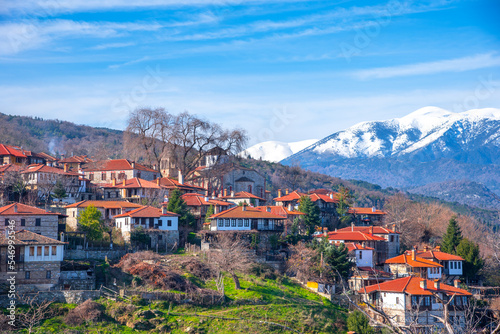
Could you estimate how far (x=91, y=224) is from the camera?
60.9 meters

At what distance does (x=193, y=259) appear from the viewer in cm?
5888

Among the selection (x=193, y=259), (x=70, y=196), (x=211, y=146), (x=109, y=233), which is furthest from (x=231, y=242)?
(x=211, y=146)

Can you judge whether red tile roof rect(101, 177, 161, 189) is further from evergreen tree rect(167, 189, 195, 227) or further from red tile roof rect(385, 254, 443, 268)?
red tile roof rect(385, 254, 443, 268)

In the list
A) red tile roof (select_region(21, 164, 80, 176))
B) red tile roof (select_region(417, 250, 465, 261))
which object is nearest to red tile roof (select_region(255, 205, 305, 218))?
red tile roof (select_region(417, 250, 465, 261))

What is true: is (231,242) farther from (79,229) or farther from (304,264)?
(79,229)

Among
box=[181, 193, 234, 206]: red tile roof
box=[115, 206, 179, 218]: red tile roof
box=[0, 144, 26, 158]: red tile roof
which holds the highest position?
box=[0, 144, 26, 158]: red tile roof

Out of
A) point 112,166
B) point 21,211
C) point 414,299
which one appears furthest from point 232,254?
point 112,166

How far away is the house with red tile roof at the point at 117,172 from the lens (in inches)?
3469

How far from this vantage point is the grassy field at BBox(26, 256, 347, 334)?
4734 cm

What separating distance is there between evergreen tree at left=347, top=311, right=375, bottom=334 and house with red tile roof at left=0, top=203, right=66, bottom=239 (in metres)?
25.6

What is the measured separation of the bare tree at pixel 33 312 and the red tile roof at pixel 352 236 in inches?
1241

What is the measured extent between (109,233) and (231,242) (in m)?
11.9

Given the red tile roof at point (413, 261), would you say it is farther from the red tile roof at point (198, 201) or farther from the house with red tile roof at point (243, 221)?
the red tile roof at point (198, 201)

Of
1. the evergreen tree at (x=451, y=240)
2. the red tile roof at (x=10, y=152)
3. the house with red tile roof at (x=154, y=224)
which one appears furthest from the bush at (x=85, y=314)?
the red tile roof at (x=10, y=152)
